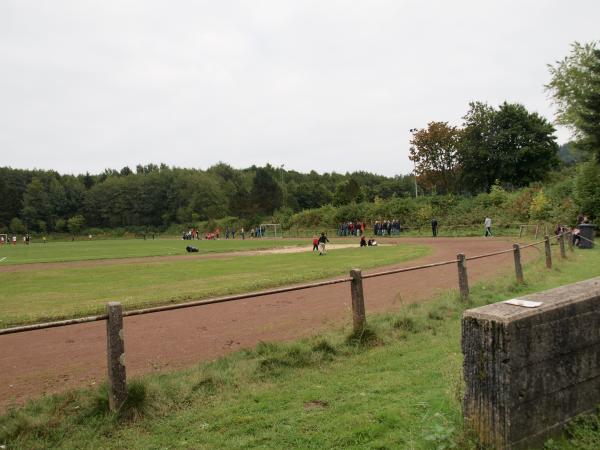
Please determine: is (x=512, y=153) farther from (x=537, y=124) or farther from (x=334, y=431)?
(x=334, y=431)

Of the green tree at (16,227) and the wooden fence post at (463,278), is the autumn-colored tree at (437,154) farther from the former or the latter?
the green tree at (16,227)

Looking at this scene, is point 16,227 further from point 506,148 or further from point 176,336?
point 176,336

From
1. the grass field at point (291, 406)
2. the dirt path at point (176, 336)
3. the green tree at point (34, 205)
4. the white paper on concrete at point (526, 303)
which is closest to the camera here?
the white paper on concrete at point (526, 303)

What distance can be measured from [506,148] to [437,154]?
946cm

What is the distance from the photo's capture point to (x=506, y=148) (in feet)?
187

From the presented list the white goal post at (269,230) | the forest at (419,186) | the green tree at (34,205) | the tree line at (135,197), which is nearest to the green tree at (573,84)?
the forest at (419,186)

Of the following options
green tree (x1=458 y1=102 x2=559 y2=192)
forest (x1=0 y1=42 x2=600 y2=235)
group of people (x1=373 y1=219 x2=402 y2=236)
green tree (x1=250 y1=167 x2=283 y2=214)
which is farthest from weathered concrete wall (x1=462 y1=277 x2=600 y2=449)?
green tree (x1=250 y1=167 x2=283 y2=214)

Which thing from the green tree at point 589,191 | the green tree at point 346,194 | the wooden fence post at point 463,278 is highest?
the green tree at point 346,194

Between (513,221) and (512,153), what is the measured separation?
1988 cm

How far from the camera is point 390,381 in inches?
219

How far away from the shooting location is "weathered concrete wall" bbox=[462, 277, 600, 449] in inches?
128

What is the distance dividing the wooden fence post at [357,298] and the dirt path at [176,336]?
1.41 meters

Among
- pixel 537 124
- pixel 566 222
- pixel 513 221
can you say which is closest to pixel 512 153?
pixel 537 124

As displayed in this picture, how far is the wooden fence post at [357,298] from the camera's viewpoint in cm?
723
